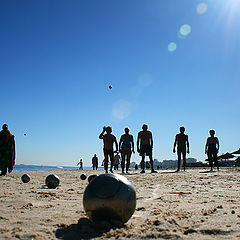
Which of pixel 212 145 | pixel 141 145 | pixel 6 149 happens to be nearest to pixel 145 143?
pixel 141 145

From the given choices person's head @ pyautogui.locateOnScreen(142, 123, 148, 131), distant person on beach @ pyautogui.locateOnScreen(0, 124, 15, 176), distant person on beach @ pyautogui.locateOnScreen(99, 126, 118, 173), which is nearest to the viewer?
distant person on beach @ pyautogui.locateOnScreen(0, 124, 15, 176)

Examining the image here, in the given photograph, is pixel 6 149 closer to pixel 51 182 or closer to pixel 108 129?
pixel 108 129

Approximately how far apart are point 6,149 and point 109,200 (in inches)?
355

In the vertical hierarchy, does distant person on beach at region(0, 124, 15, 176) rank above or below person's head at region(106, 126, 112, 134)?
below

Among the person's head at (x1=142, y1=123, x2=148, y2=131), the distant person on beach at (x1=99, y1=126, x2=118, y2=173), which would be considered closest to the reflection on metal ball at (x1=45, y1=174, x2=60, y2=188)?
the distant person on beach at (x1=99, y1=126, x2=118, y2=173)

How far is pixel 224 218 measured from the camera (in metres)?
2.89

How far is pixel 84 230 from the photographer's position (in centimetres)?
243

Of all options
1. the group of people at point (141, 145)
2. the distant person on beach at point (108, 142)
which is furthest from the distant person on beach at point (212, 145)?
the distant person on beach at point (108, 142)

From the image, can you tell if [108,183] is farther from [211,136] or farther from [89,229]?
[211,136]

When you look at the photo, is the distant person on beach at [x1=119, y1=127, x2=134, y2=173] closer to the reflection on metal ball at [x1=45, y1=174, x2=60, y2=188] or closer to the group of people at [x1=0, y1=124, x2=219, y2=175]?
the group of people at [x1=0, y1=124, x2=219, y2=175]

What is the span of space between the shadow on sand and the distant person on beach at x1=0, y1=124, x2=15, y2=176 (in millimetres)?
8689

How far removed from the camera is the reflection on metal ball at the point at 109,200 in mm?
2586

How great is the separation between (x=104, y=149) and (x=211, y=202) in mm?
7531

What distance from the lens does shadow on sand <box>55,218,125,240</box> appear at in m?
2.35
